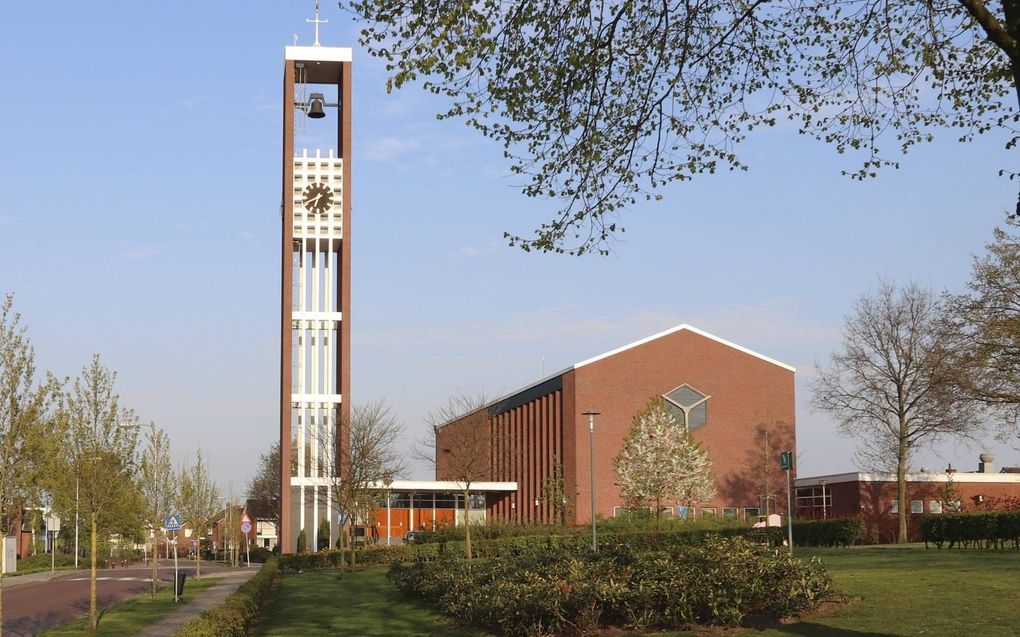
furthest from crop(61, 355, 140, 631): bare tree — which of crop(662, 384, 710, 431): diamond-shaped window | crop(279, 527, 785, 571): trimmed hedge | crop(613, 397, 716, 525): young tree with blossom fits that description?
crop(662, 384, 710, 431): diamond-shaped window

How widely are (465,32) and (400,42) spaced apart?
0.72m

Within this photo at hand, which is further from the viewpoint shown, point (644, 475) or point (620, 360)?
point (620, 360)

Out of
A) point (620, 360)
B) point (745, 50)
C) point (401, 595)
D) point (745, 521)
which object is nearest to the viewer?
point (745, 50)

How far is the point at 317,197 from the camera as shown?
65.2 m

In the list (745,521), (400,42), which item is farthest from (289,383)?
(400,42)

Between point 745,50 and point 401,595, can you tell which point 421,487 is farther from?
point 745,50

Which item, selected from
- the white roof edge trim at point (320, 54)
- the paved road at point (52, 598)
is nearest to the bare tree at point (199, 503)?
the paved road at point (52, 598)

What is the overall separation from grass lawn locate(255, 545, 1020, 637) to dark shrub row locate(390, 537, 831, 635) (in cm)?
52

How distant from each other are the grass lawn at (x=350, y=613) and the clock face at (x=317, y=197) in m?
32.4

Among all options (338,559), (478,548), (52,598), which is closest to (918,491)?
(478,548)

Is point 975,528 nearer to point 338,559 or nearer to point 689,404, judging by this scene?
point 338,559

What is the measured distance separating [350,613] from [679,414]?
50615 mm

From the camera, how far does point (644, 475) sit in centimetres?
6000

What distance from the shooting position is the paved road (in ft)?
89.0
